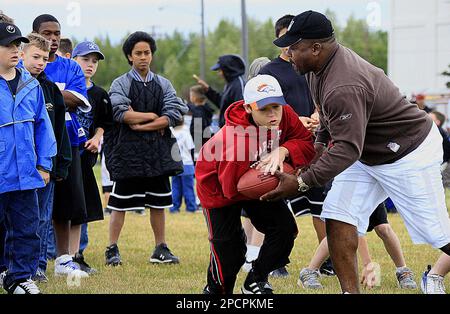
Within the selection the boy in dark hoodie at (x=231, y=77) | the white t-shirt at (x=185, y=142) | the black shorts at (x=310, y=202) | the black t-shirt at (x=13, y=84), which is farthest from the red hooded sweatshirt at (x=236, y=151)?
the white t-shirt at (x=185, y=142)

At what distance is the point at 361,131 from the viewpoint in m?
5.76

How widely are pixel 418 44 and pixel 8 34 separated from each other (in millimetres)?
50444

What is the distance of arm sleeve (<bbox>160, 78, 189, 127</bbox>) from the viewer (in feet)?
30.2

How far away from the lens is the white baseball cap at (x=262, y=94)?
6.18 meters

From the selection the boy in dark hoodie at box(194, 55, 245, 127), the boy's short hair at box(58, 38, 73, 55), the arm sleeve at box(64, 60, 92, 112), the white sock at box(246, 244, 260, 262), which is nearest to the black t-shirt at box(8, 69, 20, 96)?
the arm sleeve at box(64, 60, 92, 112)

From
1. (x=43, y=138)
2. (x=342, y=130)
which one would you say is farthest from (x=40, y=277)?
(x=342, y=130)

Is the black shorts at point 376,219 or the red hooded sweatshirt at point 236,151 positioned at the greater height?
the red hooded sweatshirt at point 236,151

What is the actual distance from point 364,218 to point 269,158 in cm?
88

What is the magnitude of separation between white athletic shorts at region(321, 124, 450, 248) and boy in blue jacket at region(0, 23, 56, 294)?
223 centimetres

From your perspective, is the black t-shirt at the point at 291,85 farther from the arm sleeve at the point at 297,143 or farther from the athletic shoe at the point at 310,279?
the arm sleeve at the point at 297,143

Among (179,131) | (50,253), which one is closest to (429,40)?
(179,131)

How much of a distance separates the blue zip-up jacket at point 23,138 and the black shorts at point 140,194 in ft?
7.80
